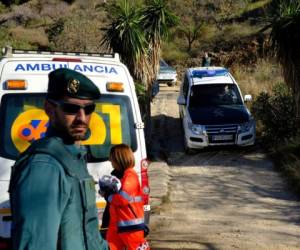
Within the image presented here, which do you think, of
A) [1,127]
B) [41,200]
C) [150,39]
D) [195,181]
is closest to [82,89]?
[41,200]

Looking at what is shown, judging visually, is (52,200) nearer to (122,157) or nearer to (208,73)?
(122,157)

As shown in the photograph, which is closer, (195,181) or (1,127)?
(1,127)

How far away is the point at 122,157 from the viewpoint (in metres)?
4.82

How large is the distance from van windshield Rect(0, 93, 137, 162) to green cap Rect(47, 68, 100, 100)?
8.99 feet

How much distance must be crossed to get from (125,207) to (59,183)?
2725 mm

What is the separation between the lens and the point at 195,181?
11.5m

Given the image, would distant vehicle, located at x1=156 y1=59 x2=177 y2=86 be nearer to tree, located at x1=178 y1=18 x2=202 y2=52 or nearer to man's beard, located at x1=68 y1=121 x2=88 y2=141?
tree, located at x1=178 y1=18 x2=202 y2=52

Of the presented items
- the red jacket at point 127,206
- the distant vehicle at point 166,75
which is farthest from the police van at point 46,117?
the distant vehicle at point 166,75

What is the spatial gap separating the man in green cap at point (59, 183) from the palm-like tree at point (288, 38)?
10.8m

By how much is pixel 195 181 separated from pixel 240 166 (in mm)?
1503

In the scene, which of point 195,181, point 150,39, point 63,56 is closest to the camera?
point 63,56

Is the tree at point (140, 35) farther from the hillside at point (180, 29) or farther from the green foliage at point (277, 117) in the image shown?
the hillside at point (180, 29)

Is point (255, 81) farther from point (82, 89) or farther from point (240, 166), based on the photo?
point (82, 89)

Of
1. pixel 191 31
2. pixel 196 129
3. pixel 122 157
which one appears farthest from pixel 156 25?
pixel 191 31
